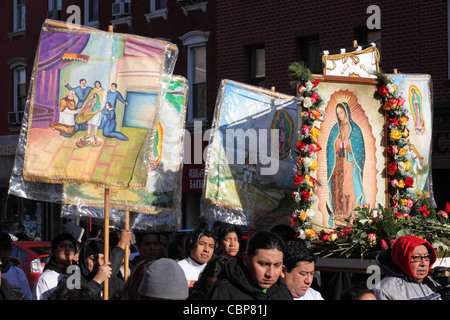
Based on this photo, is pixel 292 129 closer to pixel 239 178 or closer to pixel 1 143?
pixel 239 178

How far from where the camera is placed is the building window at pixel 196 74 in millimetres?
21609

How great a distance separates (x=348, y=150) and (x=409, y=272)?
4105 mm

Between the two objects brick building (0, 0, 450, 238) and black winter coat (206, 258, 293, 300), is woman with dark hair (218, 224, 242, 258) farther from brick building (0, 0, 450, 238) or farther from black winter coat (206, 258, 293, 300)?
brick building (0, 0, 450, 238)

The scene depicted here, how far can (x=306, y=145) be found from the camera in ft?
29.0

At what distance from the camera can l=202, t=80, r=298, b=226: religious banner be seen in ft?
32.1

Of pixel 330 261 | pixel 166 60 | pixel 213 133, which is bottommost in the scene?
pixel 330 261

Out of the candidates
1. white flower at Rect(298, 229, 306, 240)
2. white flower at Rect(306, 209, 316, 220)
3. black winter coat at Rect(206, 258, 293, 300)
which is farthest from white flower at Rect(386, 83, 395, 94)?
black winter coat at Rect(206, 258, 293, 300)

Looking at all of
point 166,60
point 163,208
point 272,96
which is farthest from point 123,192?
point 272,96

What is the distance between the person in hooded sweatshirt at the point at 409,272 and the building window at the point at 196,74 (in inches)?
640

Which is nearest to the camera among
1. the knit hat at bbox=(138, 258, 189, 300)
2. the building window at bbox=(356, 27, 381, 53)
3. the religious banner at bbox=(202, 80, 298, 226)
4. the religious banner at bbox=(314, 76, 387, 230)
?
the knit hat at bbox=(138, 258, 189, 300)

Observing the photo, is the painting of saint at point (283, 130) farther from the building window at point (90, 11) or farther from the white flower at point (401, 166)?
the building window at point (90, 11)

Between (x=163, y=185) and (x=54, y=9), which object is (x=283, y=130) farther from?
(x=54, y=9)

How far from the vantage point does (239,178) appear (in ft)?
32.5

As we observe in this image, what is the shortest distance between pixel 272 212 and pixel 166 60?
261cm
